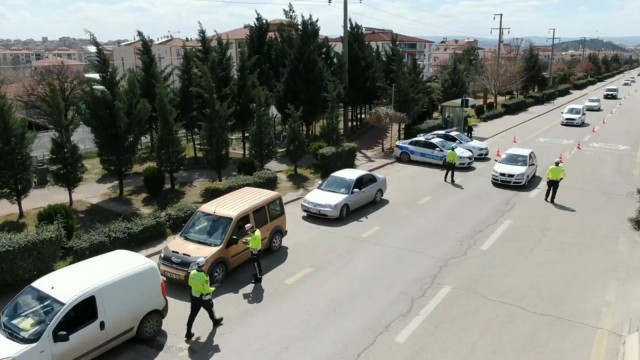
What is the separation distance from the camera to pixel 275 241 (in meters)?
13.4

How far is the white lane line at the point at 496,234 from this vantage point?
46.3 feet

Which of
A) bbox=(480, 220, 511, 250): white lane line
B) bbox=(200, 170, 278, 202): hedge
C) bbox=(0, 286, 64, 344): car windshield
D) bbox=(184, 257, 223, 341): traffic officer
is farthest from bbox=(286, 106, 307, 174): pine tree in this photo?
bbox=(0, 286, 64, 344): car windshield

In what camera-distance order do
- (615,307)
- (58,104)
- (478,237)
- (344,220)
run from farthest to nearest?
(58,104) < (344,220) < (478,237) < (615,307)

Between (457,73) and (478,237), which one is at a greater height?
(457,73)

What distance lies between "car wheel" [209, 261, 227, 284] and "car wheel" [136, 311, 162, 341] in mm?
2028

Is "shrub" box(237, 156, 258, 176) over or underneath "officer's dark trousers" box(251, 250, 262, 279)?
over

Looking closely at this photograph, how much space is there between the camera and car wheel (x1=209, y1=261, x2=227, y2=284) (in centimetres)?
1120

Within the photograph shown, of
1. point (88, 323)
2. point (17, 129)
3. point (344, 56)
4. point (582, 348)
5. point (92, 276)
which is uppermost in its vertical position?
point (344, 56)

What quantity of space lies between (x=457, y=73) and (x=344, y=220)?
1439 inches

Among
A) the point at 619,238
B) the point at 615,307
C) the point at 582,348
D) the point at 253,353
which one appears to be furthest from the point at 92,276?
the point at 619,238

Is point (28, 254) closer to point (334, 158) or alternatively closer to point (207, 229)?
point (207, 229)

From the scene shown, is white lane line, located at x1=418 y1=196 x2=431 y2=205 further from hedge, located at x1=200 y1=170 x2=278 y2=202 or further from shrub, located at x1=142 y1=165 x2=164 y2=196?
shrub, located at x1=142 y1=165 x2=164 y2=196

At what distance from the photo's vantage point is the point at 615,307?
10.6 meters

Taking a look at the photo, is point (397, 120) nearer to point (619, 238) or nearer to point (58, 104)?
point (619, 238)
